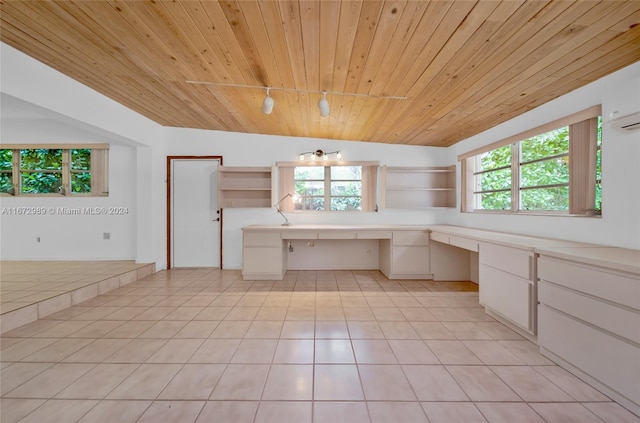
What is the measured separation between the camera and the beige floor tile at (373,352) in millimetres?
1903

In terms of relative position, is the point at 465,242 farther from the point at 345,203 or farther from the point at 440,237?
the point at 345,203

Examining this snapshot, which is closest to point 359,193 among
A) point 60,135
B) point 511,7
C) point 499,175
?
point 499,175

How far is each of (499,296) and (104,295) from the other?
4.58 m

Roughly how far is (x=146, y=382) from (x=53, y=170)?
4950 millimetres

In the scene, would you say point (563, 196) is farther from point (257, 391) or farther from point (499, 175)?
point (257, 391)

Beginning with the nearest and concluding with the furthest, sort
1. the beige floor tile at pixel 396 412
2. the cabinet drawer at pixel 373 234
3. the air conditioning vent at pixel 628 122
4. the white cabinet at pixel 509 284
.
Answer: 1. the beige floor tile at pixel 396 412
2. the air conditioning vent at pixel 628 122
3. the white cabinet at pixel 509 284
4. the cabinet drawer at pixel 373 234

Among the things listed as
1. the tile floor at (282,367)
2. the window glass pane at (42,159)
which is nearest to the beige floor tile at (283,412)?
the tile floor at (282,367)

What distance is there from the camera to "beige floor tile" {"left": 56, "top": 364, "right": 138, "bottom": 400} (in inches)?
61.9

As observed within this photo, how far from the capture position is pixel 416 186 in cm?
458

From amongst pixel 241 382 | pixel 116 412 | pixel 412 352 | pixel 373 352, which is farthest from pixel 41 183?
pixel 412 352

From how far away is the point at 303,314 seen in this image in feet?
8.95

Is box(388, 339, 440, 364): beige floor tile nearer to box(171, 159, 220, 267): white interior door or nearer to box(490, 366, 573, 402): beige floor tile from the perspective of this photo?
box(490, 366, 573, 402): beige floor tile

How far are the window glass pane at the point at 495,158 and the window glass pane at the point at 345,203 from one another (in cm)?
196

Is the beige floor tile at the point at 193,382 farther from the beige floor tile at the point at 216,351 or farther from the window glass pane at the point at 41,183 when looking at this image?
the window glass pane at the point at 41,183
